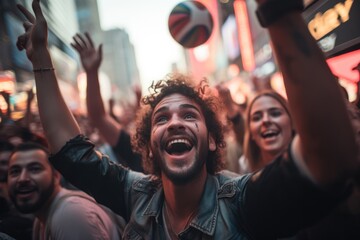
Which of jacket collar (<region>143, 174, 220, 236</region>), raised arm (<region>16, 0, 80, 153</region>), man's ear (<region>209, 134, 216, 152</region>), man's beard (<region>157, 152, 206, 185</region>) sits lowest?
jacket collar (<region>143, 174, 220, 236</region>)

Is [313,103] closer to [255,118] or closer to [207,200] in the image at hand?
[207,200]

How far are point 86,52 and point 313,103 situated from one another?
2.71m

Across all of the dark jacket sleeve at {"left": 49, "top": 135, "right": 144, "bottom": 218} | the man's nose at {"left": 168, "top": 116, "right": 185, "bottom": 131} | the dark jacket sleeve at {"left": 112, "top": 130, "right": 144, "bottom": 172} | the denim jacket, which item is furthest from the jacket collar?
the dark jacket sleeve at {"left": 112, "top": 130, "right": 144, "bottom": 172}

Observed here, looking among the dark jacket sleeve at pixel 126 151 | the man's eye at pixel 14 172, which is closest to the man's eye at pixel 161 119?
the man's eye at pixel 14 172

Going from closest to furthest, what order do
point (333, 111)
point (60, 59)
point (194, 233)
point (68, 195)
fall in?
point (333, 111)
point (194, 233)
point (68, 195)
point (60, 59)

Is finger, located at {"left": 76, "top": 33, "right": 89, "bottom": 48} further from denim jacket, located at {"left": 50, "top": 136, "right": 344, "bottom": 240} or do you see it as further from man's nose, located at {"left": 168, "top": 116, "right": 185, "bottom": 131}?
man's nose, located at {"left": 168, "top": 116, "right": 185, "bottom": 131}

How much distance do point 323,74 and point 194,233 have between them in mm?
1150

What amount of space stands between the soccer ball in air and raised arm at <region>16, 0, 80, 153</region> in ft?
5.56

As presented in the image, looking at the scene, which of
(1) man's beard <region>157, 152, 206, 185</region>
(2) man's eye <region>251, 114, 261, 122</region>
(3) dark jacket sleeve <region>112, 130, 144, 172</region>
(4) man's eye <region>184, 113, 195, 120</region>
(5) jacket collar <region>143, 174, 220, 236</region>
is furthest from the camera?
(3) dark jacket sleeve <region>112, 130, 144, 172</region>

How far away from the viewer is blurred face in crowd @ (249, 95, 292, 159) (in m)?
3.18

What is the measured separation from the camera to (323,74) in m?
1.06

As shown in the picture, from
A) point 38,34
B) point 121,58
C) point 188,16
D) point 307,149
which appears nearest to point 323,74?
point 307,149

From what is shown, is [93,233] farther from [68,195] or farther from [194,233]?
[194,233]

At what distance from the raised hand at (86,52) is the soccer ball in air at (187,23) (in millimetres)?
932
